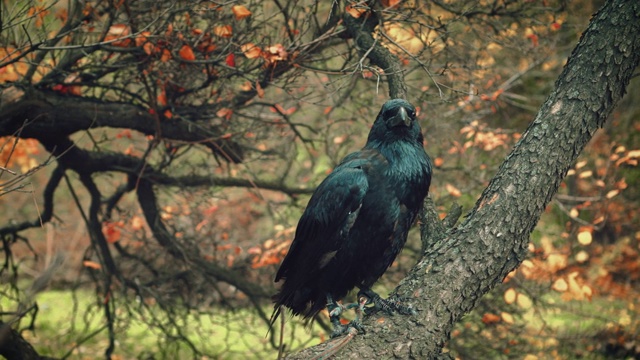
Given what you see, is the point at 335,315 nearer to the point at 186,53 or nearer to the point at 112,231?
the point at 186,53

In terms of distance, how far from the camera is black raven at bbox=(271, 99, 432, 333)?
3596 mm

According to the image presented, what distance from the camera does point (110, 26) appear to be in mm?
4422

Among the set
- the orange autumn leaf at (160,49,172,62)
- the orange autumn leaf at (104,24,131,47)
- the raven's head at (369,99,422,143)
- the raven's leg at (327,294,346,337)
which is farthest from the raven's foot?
the orange autumn leaf at (104,24,131,47)

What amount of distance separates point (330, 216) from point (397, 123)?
657 mm

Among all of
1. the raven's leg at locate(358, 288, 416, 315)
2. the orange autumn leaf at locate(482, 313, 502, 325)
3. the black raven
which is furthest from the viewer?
the orange autumn leaf at locate(482, 313, 502, 325)

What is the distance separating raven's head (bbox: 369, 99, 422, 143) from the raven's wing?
17cm

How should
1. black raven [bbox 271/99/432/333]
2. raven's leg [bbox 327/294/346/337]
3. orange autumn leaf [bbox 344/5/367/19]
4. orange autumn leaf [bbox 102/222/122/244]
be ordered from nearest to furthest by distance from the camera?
raven's leg [bbox 327/294/346/337], black raven [bbox 271/99/432/333], orange autumn leaf [bbox 344/5/367/19], orange autumn leaf [bbox 102/222/122/244]

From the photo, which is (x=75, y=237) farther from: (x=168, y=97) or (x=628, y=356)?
(x=628, y=356)

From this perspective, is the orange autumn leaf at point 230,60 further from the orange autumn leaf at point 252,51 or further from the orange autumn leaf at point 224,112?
the orange autumn leaf at point 224,112

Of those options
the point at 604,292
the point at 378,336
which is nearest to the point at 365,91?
the point at 378,336

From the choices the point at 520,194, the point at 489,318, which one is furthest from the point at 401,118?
the point at 489,318

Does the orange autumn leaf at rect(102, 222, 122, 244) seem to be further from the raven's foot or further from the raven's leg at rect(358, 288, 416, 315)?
the raven's leg at rect(358, 288, 416, 315)

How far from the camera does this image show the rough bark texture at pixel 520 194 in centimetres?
305

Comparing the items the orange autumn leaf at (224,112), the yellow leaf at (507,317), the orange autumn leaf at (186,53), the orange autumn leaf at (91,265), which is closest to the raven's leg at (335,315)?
the orange autumn leaf at (224,112)
